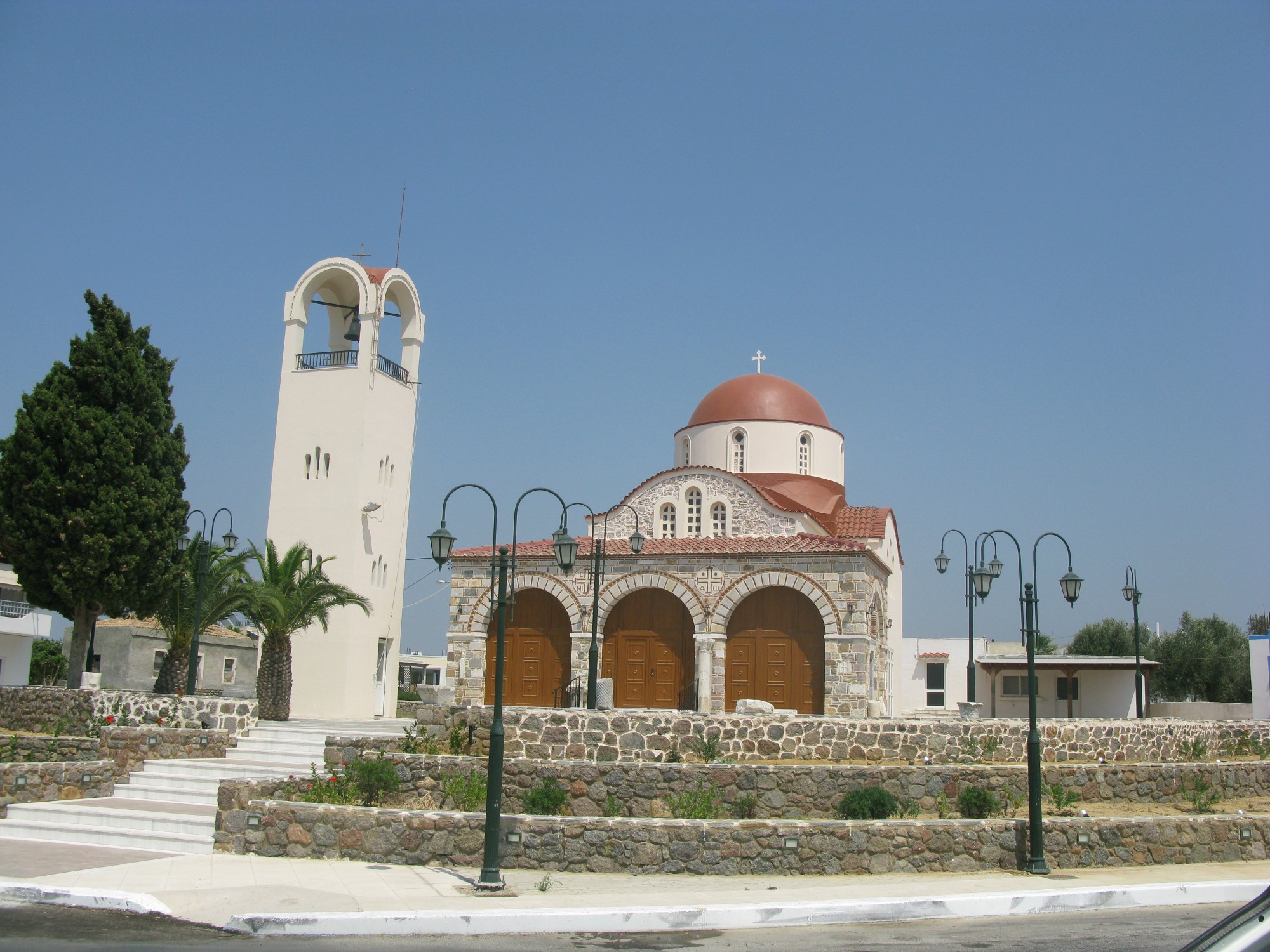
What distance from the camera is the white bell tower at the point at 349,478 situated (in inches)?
1011

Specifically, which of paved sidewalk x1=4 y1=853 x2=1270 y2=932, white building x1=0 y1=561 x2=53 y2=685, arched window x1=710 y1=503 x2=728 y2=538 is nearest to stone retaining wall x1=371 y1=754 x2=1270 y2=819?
paved sidewalk x1=4 y1=853 x2=1270 y2=932

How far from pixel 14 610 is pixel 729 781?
29.7 m

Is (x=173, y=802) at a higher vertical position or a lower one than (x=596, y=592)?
lower

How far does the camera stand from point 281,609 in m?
22.0

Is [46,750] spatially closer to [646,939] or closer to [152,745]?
[152,745]

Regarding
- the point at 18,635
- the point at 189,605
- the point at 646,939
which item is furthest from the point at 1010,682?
the point at 18,635

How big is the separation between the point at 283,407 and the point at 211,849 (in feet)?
54.9

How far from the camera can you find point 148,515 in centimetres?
2280

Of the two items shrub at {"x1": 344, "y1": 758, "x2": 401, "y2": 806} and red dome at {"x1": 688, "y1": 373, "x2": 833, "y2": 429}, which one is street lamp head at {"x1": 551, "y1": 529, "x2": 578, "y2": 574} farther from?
red dome at {"x1": 688, "y1": 373, "x2": 833, "y2": 429}

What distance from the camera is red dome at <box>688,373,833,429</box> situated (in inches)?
1212

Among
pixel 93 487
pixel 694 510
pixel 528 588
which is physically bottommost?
pixel 528 588

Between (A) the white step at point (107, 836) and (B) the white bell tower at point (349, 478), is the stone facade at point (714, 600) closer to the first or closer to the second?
(B) the white bell tower at point (349, 478)

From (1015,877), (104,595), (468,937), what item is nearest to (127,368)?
(104,595)

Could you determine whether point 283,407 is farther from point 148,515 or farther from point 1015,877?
point 1015,877
